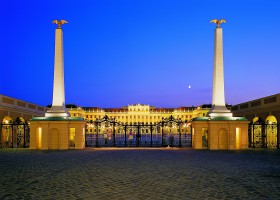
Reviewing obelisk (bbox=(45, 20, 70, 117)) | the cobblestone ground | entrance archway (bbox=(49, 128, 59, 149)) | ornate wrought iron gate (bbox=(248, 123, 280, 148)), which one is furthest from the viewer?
ornate wrought iron gate (bbox=(248, 123, 280, 148))

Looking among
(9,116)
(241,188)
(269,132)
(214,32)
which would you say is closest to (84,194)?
(241,188)

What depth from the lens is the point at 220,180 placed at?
1373 centimetres

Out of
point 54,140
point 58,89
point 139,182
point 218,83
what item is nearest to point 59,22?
point 58,89

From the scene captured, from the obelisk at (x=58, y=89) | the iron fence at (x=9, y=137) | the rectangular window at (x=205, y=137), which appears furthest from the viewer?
the iron fence at (x=9, y=137)

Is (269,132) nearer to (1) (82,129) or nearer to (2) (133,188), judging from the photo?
(1) (82,129)

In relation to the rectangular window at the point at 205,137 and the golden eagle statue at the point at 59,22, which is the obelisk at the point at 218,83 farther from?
the golden eagle statue at the point at 59,22

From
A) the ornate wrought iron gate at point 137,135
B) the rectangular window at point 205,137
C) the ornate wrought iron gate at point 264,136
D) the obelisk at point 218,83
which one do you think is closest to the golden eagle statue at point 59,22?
the ornate wrought iron gate at point 137,135

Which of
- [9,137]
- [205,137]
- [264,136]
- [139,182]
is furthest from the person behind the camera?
[9,137]

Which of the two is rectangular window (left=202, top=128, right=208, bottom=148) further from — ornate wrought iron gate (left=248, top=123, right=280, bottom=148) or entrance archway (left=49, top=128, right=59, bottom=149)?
entrance archway (left=49, top=128, right=59, bottom=149)

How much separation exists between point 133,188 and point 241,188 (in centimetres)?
376

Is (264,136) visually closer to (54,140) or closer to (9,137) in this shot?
(54,140)

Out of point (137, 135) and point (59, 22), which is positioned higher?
point (59, 22)

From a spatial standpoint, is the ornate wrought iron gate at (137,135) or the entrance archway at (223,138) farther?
the ornate wrought iron gate at (137,135)

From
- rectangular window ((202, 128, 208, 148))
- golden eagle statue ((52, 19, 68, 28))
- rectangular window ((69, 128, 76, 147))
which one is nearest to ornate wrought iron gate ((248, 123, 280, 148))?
rectangular window ((202, 128, 208, 148))
